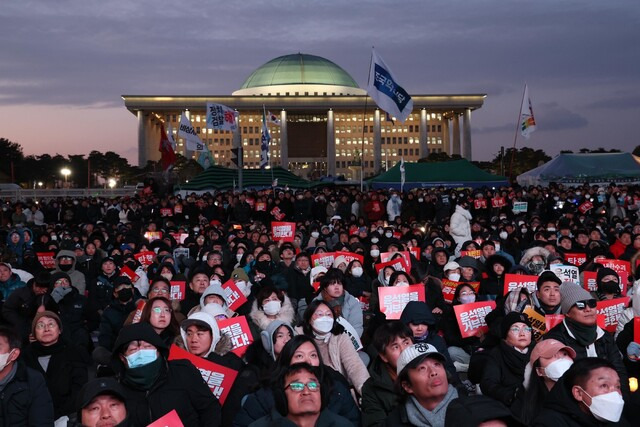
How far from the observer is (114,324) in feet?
24.5

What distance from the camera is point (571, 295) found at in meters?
5.20

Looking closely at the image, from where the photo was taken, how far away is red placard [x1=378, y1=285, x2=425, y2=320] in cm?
738

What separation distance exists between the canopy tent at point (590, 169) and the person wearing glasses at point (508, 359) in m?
25.0

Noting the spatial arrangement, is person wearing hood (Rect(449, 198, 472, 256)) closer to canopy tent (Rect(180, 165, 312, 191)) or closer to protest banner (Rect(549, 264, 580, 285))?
protest banner (Rect(549, 264, 580, 285))

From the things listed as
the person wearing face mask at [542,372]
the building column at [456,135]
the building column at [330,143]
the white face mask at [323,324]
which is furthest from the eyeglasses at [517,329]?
the building column at [456,135]

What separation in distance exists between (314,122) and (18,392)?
113 metres

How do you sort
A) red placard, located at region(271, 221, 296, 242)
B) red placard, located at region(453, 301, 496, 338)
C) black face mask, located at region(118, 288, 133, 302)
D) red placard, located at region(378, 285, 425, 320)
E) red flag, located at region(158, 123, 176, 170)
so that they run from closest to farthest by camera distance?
red placard, located at region(453, 301, 496, 338) < red placard, located at region(378, 285, 425, 320) < black face mask, located at region(118, 288, 133, 302) < red placard, located at region(271, 221, 296, 242) < red flag, located at region(158, 123, 176, 170)

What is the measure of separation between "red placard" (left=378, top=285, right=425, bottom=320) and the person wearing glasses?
231cm

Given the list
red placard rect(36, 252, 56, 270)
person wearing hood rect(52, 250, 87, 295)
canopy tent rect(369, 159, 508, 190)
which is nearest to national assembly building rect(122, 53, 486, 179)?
canopy tent rect(369, 159, 508, 190)

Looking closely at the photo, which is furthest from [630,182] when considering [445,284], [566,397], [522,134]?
[566,397]

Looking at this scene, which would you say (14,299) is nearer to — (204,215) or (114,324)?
(114,324)

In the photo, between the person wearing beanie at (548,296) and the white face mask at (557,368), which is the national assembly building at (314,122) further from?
the white face mask at (557,368)

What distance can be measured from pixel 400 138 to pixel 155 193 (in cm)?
9599

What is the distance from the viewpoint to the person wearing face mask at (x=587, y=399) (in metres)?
3.31
